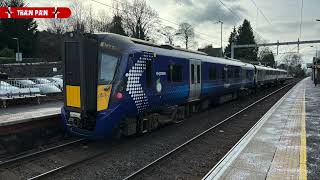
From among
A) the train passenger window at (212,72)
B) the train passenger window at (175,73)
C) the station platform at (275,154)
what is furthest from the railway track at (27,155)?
the train passenger window at (212,72)

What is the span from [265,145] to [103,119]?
4.81m

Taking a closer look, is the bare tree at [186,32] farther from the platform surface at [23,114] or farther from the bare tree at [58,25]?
the platform surface at [23,114]

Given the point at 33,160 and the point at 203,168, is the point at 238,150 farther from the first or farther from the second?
the point at 33,160

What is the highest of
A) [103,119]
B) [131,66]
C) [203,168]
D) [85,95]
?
[131,66]

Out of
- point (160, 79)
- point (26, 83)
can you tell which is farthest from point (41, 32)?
point (160, 79)

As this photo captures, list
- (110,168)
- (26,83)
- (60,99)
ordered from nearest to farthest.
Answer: (110,168) → (60,99) → (26,83)

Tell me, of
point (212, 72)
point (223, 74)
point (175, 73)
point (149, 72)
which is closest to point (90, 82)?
point (149, 72)

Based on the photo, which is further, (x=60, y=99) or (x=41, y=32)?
(x=41, y=32)

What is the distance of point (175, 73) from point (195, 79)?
8.04ft

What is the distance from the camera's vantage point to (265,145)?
10.0 metres

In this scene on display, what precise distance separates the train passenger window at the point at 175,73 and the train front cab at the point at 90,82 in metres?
3.32

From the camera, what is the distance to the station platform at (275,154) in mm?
7445

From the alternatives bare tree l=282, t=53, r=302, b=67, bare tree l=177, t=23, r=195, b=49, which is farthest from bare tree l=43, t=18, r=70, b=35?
bare tree l=282, t=53, r=302, b=67

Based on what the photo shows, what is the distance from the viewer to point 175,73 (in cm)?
1317
